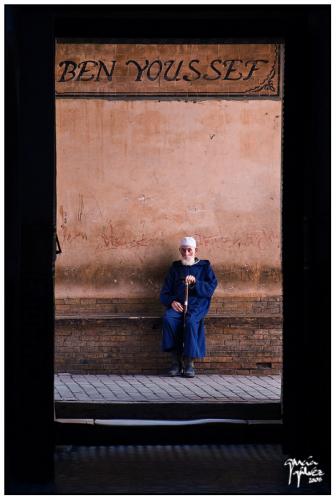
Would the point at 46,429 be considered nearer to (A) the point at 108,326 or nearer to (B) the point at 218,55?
(A) the point at 108,326

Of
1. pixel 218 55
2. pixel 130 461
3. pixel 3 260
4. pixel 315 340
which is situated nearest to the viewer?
pixel 3 260

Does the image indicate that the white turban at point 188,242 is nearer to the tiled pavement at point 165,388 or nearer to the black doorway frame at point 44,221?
the tiled pavement at point 165,388

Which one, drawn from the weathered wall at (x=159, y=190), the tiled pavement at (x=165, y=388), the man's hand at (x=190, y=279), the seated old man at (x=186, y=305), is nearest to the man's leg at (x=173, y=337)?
the seated old man at (x=186, y=305)

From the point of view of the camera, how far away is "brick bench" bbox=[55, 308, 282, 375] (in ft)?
38.2

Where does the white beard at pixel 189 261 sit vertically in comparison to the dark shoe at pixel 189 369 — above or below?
above

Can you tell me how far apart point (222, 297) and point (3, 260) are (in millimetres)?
5801

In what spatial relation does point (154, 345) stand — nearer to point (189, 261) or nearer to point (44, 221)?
point (189, 261)

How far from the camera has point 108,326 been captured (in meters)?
11.7

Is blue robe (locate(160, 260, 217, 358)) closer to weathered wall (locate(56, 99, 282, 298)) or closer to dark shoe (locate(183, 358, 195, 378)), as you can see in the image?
dark shoe (locate(183, 358, 195, 378))

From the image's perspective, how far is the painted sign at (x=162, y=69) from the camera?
11.6 m

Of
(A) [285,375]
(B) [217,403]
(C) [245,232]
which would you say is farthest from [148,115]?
(A) [285,375]

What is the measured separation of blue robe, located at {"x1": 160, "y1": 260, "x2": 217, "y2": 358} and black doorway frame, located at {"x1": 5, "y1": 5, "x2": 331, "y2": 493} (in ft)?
14.8

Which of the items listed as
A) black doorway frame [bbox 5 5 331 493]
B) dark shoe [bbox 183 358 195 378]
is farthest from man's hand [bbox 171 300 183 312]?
black doorway frame [bbox 5 5 331 493]

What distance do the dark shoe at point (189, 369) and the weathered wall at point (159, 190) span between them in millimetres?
870
